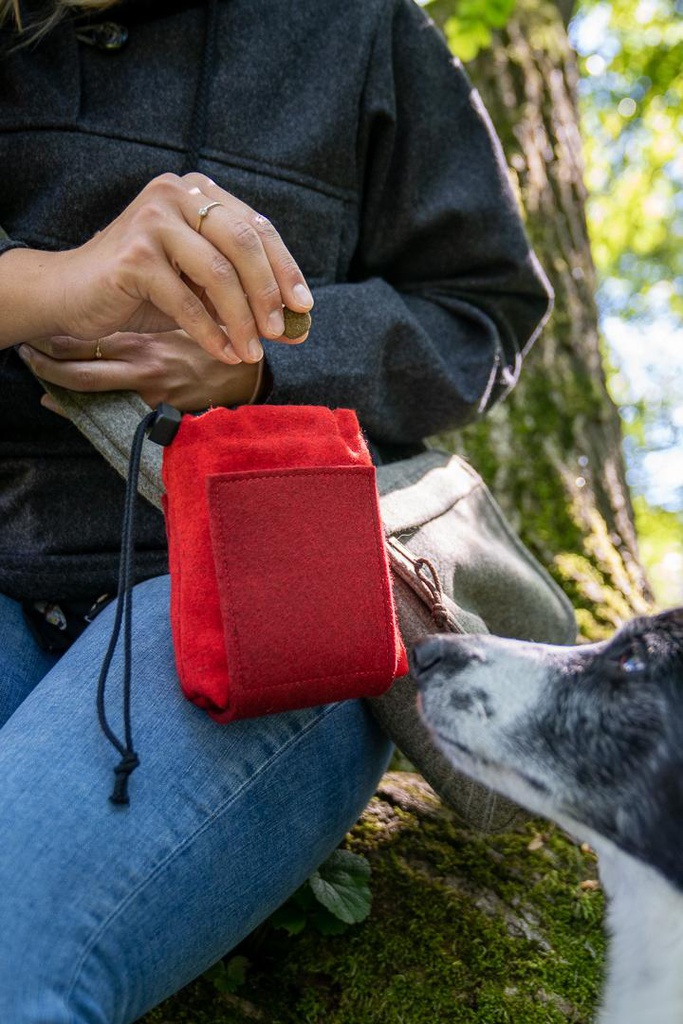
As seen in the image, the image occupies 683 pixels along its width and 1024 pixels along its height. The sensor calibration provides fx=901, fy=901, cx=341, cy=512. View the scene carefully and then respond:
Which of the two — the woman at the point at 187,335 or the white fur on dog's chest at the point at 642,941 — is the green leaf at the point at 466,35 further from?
the white fur on dog's chest at the point at 642,941

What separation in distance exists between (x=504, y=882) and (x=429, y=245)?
157 centimetres

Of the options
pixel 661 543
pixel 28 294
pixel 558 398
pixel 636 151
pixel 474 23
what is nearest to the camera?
pixel 28 294

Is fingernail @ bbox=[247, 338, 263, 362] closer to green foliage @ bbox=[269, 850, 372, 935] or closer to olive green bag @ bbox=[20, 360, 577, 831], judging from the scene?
olive green bag @ bbox=[20, 360, 577, 831]

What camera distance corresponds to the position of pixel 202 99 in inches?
77.3

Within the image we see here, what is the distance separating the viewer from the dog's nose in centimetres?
158

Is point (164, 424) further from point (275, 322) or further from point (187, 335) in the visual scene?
point (187, 335)

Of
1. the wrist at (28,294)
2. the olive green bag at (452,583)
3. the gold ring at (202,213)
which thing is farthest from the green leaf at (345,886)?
the gold ring at (202,213)

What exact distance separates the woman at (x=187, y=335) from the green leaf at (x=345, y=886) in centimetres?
27

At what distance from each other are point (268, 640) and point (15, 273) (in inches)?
33.8

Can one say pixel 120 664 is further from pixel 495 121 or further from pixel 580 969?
pixel 495 121

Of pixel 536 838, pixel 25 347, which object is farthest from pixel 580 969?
pixel 25 347

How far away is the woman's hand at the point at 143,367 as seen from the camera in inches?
67.3

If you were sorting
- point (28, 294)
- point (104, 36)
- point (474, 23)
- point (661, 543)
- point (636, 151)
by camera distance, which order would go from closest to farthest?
point (28, 294), point (104, 36), point (474, 23), point (636, 151), point (661, 543)

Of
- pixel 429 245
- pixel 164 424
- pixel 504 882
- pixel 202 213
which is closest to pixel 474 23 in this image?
pixel 429 245
